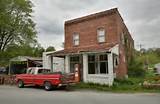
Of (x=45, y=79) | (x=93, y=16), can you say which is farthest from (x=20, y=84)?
(x=93, y=16)

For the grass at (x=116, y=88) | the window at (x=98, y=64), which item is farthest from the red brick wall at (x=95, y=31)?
→ the grass at (x=116, y=88)

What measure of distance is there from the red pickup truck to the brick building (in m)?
3.50

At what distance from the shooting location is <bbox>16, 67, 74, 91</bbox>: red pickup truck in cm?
2147

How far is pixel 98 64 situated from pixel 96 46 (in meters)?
2.61

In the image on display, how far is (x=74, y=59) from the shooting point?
92.5 feet

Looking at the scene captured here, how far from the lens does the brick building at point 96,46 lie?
24484mm

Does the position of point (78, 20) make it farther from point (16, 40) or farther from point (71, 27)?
point (16, 40)

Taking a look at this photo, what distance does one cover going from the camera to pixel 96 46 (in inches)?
1096

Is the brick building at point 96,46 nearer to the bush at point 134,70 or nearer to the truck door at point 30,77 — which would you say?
the truck door at point 30,77

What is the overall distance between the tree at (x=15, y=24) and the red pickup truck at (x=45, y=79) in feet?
44.0

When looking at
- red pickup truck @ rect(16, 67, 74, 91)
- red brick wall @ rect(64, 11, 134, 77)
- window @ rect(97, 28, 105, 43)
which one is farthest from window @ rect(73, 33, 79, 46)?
red pickup truck @ rect(16, 67, 74, 91)

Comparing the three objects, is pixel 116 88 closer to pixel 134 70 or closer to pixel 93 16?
pixel 93 16

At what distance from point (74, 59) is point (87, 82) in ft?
14.6

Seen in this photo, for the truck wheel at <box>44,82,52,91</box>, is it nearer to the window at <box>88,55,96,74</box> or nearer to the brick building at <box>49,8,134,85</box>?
the brick building at <box>49,8,134,85</box>
